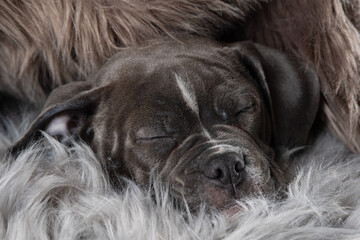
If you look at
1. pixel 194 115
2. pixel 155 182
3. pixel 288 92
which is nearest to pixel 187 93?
pixel 194 115

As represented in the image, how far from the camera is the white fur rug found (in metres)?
1.10

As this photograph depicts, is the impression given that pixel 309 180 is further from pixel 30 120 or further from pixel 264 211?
pixel 30 120

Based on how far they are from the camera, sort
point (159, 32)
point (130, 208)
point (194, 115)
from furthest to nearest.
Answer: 1. point (159, 32)
2. point (194, 115)
3. point (130, 208)

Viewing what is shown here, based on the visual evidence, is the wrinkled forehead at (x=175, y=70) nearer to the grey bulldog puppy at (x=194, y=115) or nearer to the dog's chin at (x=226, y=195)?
the grey bulldog puppy at (x=194, y=115)

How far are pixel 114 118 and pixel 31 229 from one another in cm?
40

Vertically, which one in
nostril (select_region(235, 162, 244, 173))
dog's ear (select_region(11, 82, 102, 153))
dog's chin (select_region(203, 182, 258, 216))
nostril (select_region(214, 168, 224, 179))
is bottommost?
dog's ear (select_region(11, 82, 102, 153))

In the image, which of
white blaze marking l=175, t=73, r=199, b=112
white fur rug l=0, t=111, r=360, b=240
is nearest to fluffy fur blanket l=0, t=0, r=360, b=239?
white fur rug l=0, t=111, r=360, b=240

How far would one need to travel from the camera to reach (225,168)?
122cm

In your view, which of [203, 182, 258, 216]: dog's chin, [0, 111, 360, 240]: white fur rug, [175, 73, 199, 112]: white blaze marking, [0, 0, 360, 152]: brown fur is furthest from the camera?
[0, 0, 360, 152]: brown fur

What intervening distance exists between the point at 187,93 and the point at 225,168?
0.24 metres

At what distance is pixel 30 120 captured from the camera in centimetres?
166

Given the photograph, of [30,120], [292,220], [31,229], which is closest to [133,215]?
[31,229]

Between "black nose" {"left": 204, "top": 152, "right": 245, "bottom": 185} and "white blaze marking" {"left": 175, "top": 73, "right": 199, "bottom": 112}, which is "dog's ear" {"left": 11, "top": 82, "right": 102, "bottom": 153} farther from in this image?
"black nose" {"left": 204, "top": 152, "right": 245, "bottom": 185}

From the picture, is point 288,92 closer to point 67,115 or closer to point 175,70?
point 175,70
